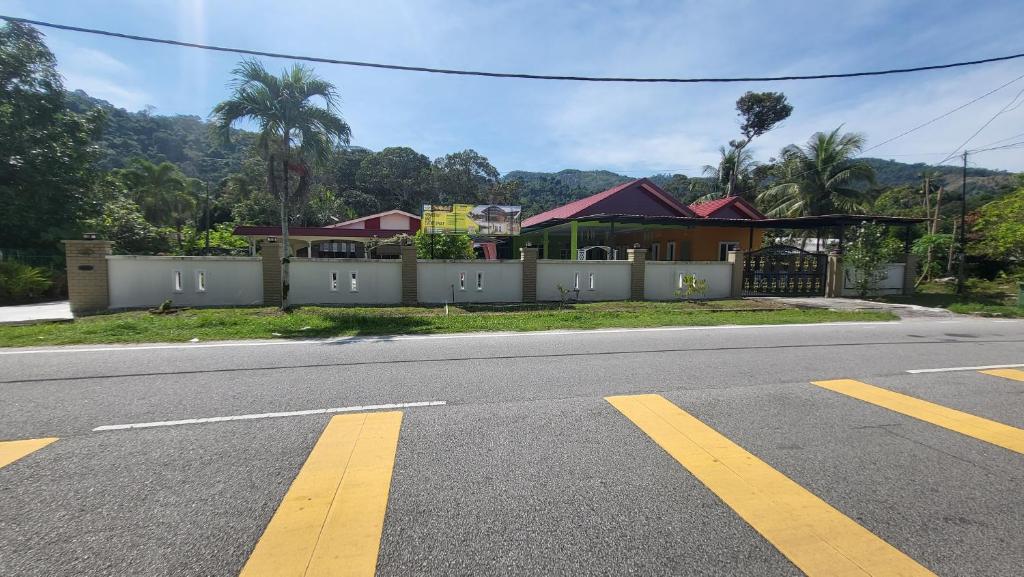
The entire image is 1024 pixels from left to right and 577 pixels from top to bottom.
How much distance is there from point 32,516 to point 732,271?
64.5 ft

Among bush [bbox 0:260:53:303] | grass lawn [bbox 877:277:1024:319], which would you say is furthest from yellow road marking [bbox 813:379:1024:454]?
bush [bbox 0:260:53:303]

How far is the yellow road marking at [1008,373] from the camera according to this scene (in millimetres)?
6102

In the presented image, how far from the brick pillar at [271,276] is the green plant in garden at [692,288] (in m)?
14.1

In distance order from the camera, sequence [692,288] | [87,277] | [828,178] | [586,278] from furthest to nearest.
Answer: [828,178], [692,288], [586,278], [87,277]

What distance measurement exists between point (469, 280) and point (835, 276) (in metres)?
15.6

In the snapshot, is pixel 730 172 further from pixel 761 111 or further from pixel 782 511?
pixel 782 511

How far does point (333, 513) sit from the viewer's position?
2697 mm

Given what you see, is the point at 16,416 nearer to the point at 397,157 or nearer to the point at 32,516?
the point at 32,516

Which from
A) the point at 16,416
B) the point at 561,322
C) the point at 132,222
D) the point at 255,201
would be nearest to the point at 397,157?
the point at 255,201

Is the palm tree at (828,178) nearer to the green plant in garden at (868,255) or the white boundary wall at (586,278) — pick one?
the green plant in garden at (868,255)

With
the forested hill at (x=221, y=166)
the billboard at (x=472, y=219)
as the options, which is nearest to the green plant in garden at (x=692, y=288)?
A: the billboard at (x=472, y=219)

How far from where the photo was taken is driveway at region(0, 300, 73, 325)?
34.9 ft

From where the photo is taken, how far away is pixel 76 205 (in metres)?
20.6

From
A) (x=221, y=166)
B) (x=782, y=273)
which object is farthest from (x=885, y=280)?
(x=221, y=166)
